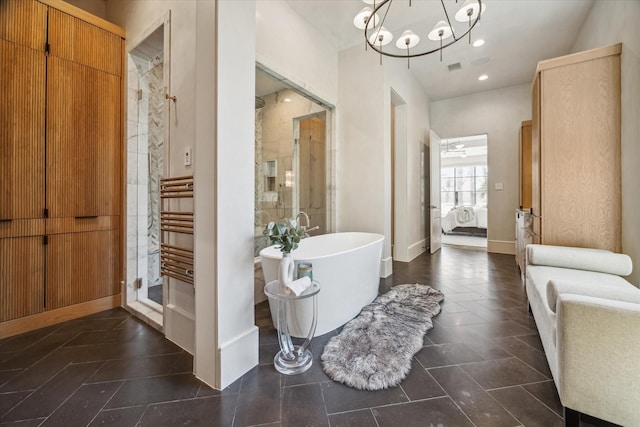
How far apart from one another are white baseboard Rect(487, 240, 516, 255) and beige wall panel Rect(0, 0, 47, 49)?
6.78 meters

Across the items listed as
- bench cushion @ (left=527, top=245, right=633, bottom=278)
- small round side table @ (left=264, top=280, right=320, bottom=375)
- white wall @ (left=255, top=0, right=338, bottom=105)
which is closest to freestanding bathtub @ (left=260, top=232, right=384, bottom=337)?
small round side table @ (left=264, top=280, right=320, bottom=375)

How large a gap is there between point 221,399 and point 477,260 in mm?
4497

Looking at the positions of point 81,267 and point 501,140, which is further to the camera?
point 501,140

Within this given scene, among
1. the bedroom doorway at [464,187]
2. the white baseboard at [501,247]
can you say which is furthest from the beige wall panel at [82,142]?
the bedroom doorway at [464,187]

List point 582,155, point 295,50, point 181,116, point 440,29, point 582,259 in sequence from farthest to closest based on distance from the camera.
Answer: point 295,50 < point 440,29 < point 582,155 < point 582,259 < point 181,116

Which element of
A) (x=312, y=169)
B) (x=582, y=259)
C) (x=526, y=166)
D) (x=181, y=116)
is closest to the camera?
(x=181, y=116)

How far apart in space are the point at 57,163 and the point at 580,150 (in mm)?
4548

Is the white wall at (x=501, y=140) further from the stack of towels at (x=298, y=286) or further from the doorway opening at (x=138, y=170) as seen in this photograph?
the doorway opening at (x=138, y=170)

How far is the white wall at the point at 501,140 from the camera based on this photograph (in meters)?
5.00

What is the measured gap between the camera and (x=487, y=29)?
3.34 m

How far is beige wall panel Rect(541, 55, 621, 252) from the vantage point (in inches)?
85.7

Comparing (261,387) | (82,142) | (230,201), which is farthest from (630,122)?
(82,142)

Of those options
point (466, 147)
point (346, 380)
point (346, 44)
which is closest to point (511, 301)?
point (346, 380)

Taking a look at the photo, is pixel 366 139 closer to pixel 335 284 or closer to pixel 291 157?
pixel 291 157
